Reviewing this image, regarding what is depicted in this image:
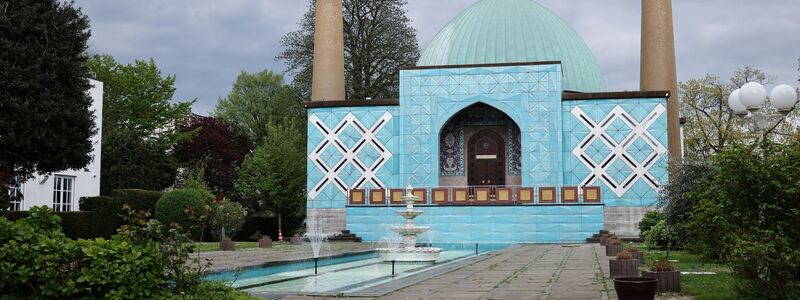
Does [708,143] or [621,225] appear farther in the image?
[708,143]

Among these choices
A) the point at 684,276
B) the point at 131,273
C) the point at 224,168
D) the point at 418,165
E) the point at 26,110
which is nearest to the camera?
the point at 131,273

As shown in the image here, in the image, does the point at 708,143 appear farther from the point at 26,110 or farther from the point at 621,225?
the point at 26,110

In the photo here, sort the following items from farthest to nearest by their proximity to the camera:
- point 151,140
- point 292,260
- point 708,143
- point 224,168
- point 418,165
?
point 224,168 < point 151,140 < point 708,143 < point 418,165 < point 292,260

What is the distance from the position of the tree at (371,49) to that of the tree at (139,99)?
8.33 m

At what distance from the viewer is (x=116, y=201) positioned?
2712 cm

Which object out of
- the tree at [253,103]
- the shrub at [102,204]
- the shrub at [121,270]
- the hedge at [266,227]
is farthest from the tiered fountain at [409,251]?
the tree at [253,103]

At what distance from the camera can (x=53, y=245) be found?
7801mm

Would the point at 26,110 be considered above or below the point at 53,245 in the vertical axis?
above

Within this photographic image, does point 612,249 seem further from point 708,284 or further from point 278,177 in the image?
point 278,177

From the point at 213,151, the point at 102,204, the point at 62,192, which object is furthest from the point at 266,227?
the point at 102,204

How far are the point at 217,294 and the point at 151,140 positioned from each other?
39.0 meters

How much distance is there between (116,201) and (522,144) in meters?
15.6

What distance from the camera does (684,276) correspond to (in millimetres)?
11234

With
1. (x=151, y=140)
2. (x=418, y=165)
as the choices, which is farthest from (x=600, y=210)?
(x=151, y=140)
